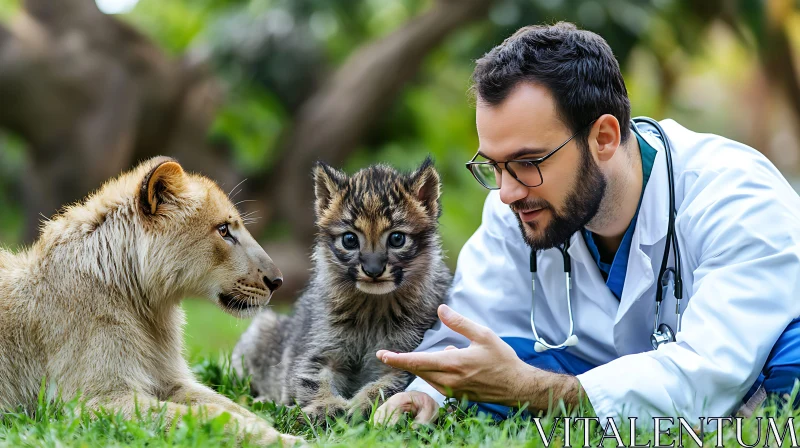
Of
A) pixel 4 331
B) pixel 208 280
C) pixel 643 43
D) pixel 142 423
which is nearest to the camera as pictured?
pixel 142 423

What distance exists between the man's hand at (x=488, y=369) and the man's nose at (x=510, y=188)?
0.80 m

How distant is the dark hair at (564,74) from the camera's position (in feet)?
14.8

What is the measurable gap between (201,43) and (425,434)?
13.0 meters

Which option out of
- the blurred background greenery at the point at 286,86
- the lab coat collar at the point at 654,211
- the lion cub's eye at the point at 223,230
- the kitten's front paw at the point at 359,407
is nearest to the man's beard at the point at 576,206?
the lab coat collar at the point at 654,211

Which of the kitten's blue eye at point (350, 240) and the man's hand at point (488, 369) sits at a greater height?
the kitten's blue eye at point (350, 240)

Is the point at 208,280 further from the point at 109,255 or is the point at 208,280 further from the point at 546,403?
the point at 546,403

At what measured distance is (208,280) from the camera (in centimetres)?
462

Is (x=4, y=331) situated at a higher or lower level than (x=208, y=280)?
lower

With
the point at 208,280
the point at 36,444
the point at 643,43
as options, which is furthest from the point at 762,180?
the point at 643,43

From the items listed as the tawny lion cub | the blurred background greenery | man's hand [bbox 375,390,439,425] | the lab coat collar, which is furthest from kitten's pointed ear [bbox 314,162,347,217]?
the blurred background greenery

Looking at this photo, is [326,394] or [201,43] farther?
[201,43]

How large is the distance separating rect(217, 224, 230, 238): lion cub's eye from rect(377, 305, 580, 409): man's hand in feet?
3.99

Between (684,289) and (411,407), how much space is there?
5.22 feet

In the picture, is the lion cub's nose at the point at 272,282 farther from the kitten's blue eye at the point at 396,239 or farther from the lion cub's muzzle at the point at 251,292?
the kitten's blue eye at the point at 396,239
